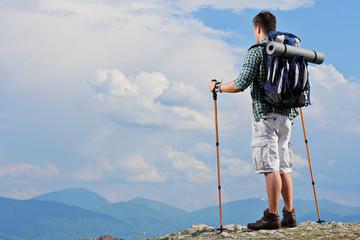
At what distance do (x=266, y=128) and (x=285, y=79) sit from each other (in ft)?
3.13

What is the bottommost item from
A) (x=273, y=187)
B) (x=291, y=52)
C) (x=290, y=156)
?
(x=273, y=187)

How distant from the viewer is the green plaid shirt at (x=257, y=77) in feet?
26.6

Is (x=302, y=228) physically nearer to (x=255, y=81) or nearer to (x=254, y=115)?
(x=254, y=115)

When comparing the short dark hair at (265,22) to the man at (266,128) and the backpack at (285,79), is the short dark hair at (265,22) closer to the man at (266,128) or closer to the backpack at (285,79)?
the man at (266,128)

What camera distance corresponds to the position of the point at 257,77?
8219 mm

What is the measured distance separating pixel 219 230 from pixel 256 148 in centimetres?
207

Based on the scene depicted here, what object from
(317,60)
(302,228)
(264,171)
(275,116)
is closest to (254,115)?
(275,116)

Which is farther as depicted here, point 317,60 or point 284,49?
point 317,60

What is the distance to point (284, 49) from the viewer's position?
794cm

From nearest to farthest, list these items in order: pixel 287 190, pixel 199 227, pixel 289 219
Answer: pixel 287 190 < pixel 289 219 < pixel 199 227

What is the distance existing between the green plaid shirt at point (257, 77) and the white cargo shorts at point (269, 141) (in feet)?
0.39

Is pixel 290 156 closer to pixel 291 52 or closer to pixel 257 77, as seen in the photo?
pixel 257 77

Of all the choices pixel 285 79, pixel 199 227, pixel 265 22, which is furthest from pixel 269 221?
pixel 265 22

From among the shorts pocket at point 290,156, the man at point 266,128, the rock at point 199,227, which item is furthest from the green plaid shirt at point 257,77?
the rock at point 199,227
